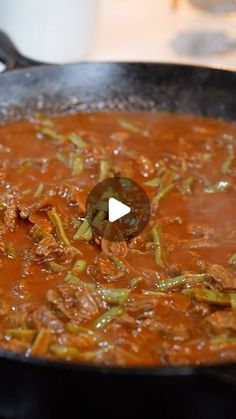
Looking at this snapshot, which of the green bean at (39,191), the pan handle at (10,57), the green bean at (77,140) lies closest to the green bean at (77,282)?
the green bean at (39,191)

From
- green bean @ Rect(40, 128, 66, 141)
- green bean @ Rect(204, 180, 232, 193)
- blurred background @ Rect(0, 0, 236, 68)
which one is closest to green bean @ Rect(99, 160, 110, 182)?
green bean @ Rect(40, 128, 66, 141)

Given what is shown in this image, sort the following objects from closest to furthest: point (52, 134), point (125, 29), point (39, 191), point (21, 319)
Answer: point (21, 319)
point (39, 191)
point (52, 134)
point (125, 29)

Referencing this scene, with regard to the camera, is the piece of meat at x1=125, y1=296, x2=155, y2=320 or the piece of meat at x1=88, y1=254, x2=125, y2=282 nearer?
the piece of meat at x1=125, y1=296, x2=155, y2=320

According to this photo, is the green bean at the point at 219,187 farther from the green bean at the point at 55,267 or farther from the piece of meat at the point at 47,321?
the piece of meat at the point at 47,321

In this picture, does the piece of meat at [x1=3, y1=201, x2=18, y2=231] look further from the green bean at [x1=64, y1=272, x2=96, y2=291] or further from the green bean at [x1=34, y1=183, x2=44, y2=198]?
the green bean at [x1=64, y1=272, x2=96, y2=291]

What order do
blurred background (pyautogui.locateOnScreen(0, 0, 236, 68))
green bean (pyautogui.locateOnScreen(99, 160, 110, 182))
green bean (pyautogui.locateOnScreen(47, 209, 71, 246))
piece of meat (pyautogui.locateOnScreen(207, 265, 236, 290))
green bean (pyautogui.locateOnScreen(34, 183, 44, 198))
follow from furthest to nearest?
blurred background (pyautogui.locateOnScreen(0, 0, 236, 68)), green bean (pyautogui.locateOnScreen(99, 160, 110, 182)), green bean (pyautogui.locateOnScreen(34, 183, 44, 198)), green bean (pyautogui.locateOnScreen(47, 209, 71, 246)), piece of meat (pyautogui.locateOnScreen(207, 265, 236, 290))

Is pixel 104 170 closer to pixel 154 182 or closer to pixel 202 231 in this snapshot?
pixel 154 182
